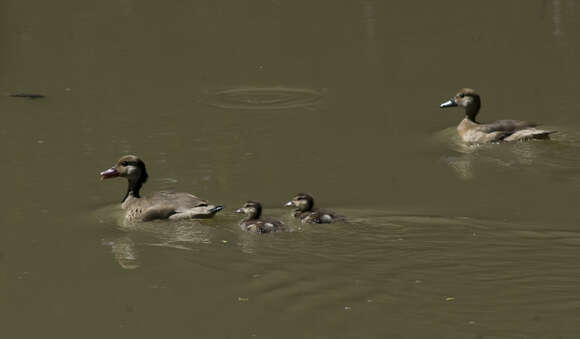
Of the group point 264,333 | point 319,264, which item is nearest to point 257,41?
point 319,264

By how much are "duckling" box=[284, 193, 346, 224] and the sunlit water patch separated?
241 inches

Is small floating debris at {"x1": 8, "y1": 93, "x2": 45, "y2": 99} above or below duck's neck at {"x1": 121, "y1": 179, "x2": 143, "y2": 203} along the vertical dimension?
below

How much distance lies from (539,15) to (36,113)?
12065mm

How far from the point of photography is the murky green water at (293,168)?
1018 centimetres

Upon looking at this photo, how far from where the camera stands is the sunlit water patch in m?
19.1

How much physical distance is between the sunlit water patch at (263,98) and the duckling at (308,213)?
20.1ft

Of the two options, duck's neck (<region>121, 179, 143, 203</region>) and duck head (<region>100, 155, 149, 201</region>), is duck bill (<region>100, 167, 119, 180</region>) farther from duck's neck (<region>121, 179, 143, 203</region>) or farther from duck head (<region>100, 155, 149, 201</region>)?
duck's neck (<region>121, 179, 143, 203</region>)

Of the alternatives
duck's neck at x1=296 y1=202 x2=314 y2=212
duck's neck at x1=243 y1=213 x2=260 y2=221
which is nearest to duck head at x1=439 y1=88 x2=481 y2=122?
duck's neck at x1=296 y1=202 x2=314 y2=212

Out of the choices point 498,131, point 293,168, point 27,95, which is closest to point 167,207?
point 293,168

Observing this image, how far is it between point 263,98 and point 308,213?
7.31 metres

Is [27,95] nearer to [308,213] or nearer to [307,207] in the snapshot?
[307,207]

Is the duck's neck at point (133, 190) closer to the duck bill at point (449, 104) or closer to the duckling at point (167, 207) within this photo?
the duckling at point (167, 207)

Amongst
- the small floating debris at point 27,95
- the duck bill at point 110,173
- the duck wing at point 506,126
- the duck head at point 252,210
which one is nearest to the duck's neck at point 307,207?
the duck head at point 252,210

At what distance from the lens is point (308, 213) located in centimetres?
1259
